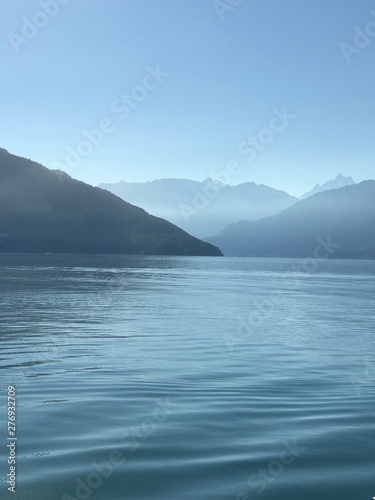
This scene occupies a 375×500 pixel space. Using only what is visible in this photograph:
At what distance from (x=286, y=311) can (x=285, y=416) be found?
46.5m

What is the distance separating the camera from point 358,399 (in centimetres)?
2327

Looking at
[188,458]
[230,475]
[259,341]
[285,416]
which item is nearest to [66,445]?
[188,458]

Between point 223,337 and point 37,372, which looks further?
point 223,337

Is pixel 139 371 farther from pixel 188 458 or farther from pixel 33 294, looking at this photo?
pixel 33 294

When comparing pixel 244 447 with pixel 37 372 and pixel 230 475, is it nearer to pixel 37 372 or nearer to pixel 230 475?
pixel 230 475

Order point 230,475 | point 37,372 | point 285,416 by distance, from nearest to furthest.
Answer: point 230,475
point 285,416
point 37,372

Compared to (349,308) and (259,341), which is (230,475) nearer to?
(259,341)

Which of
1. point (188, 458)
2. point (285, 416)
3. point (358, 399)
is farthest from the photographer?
point (358, 399)

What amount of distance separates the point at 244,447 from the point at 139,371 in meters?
11.7

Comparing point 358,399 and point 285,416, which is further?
point 358,399

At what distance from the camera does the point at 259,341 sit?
132 ft

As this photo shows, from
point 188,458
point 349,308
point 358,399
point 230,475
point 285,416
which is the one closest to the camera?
point 230,475

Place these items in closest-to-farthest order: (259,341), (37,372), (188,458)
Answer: (188,458) → (37,372) → (259,341)

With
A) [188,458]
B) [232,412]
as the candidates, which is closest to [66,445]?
[188,458]
